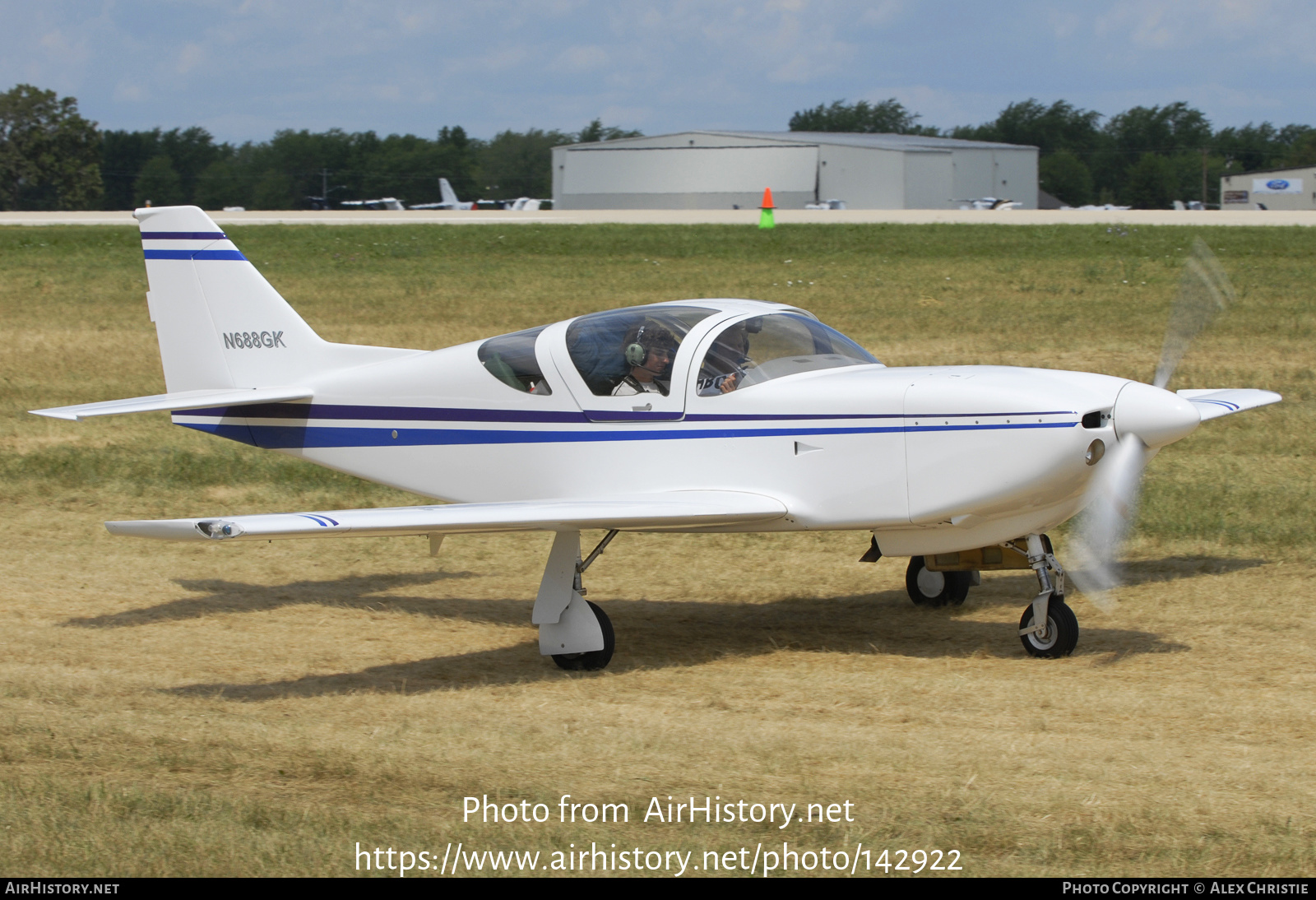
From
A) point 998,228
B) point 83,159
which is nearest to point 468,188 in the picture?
point 83,159

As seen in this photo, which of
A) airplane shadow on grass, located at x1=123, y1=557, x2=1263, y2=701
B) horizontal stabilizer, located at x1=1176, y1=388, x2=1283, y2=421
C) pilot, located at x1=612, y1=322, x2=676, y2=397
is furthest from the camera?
horizontal stabilizer, located at x1=1176, y1=388, x2=1283, y2=421

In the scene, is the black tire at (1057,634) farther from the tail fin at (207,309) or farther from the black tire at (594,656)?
the tail fin at (207,309)

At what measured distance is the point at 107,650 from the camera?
8.00 m

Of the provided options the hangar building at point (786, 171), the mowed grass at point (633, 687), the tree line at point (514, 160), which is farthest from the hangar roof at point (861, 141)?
the mowed grass at point (633, 687)

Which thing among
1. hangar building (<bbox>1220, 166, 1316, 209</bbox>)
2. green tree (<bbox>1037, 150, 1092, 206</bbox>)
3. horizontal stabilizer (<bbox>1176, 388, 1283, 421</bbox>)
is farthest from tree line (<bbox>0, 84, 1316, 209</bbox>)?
horizontal stabilizer (<bbox>1176, 388, 1283, 421</bbox>)

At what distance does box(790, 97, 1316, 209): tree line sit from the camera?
11175 cm

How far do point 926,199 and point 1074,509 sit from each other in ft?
231

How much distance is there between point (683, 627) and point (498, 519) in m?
2.03

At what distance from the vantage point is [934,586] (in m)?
8.91

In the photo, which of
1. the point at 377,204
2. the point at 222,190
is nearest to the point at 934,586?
the point at 377,204

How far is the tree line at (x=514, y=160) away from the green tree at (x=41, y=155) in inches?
367

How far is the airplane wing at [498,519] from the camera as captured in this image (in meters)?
6.29

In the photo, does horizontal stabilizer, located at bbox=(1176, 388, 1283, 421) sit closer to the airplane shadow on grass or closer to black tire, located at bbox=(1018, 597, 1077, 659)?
the airplane shadow on grass
